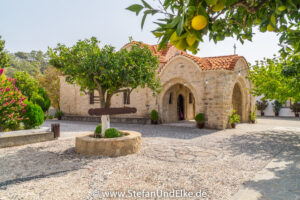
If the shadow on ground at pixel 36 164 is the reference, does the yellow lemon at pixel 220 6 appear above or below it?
above

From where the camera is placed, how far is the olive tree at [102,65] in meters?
5.99

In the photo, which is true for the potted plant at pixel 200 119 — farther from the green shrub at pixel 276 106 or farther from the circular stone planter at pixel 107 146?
the green shrub at pixel 276 106

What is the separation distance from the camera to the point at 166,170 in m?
4.48

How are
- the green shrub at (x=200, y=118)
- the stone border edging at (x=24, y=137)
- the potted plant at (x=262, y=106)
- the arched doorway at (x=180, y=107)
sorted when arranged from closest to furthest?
the stone border edging at (x=24, y=137), the green shrub at (x=200, y=118), the arched doorway at (x=180, y=107), the potted plant at (x=262, y=106)

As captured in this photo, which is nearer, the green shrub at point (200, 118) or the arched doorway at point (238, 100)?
the green shrub at point (200, 118)

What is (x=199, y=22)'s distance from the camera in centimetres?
121

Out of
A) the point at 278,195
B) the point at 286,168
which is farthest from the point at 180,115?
the point at 278,195

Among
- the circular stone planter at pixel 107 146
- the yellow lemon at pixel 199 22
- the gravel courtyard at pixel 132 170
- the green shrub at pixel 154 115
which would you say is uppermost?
the yellow lemon at pixel 199 22

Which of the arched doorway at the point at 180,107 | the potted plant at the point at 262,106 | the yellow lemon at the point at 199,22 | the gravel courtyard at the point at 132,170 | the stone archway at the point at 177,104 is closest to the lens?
the yellow lemon at the point at 199,22

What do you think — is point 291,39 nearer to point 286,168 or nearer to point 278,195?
point 278,195

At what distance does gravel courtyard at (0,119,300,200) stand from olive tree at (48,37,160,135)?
1.89 metres

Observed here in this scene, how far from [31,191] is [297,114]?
24369 mm

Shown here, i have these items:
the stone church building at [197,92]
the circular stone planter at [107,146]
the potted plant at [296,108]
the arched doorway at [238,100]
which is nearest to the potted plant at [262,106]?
the potted plant at [296,108]

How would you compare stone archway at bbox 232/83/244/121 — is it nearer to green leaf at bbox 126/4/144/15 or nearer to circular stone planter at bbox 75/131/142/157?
circular stone planter at bbox 75/131/142/157
